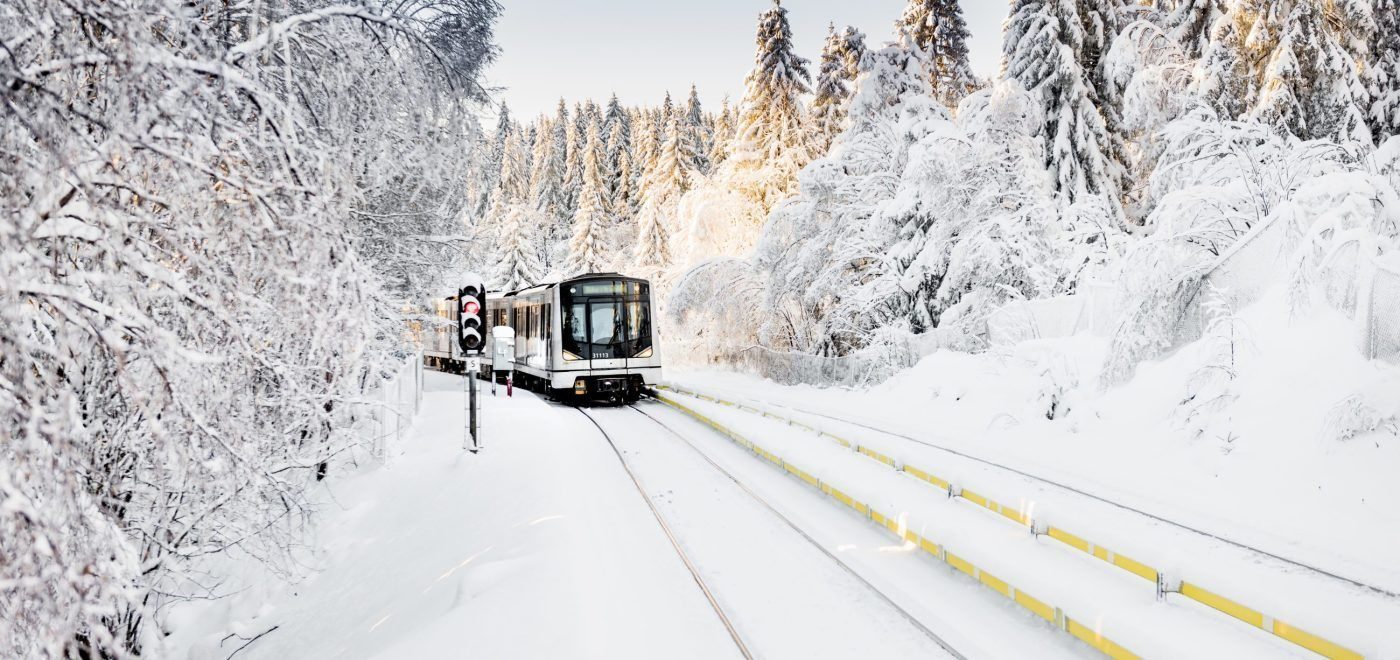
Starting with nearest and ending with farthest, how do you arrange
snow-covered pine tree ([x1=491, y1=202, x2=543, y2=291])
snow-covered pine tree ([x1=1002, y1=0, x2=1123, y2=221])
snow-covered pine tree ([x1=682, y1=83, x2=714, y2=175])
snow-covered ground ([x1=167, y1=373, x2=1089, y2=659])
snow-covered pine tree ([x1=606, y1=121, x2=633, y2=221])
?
snow-covered ground ([x1=167, y1=373, x2=1089, y2=659])
snow-covered pine tree ([x1=1002, y1=0, x2=1123, y2=221])
snow-covered pine tree ([x1=491, y1=202, x2=543, y2=291])
snow-covered pine tree ([x1=606, y1=121, x2=633, y2=221])
snow-covered pine tree ([x1=682, y1=83, x2=714, y2=175])

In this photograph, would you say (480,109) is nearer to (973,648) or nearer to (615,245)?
(973,648)

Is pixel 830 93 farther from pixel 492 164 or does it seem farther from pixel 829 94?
pixel 492 164

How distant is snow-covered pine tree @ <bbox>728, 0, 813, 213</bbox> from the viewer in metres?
30.2

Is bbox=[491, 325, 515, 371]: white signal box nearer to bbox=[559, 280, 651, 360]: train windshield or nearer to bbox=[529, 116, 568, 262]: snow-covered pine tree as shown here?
bbox=[559, 280, 651, 360]: train windshield

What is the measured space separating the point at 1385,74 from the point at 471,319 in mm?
22529

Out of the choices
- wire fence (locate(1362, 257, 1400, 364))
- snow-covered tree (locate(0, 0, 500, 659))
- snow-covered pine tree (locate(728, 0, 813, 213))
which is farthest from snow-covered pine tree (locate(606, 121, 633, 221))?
snow-covered tree (locate(0, 0, 500, 659))

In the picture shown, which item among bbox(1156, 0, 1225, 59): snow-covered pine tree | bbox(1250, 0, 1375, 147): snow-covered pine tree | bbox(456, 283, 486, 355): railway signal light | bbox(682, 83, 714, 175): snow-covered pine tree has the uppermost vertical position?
bbox(682, 83, 714, 175): snow-covered pine tree

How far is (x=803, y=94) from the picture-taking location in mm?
32375

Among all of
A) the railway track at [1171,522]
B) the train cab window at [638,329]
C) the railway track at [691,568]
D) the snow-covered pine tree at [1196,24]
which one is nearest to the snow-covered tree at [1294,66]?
the snow-covered pine tree at [1196,24]

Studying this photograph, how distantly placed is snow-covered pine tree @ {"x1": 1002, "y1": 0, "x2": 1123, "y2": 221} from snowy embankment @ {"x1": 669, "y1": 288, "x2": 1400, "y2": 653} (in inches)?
391

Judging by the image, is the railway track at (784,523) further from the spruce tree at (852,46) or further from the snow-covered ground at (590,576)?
the spruce tree at (852,46)

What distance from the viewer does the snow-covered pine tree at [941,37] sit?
31.0 m

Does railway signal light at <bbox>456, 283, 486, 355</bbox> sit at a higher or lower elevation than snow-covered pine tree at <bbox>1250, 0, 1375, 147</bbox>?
lower

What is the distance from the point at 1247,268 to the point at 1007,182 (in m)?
7.01
